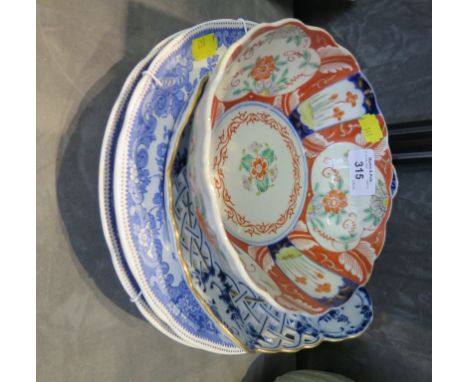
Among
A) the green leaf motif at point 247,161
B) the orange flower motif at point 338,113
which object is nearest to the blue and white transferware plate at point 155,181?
the green leaf motif at point 247,161

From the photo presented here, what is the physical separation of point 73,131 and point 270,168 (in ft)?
1.10

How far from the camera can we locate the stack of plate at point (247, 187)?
1.55 feet

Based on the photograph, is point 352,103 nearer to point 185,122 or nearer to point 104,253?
point 185,122

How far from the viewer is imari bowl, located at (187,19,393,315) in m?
0.60

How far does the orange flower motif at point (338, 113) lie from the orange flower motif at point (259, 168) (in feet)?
0.60

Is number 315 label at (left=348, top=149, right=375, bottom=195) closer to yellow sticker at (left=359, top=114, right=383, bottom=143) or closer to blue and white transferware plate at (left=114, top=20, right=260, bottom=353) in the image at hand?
yellow sticker at (left=359, top=114, right=383, bottom=143)

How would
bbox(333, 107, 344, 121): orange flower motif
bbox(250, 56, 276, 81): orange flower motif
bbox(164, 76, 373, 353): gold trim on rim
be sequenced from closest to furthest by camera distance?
bbox(164, 76, 373, 353): gold trim on rim, bbox(250, 56, 276, 81): orange flower motif, bbox(333, 107, 344, 121): orange flower motif

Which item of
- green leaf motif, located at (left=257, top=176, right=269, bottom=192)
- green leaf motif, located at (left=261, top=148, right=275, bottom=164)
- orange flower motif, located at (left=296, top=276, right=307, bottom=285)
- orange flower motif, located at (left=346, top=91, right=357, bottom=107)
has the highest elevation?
orange flower motif, located at (left=346, top=91, right=357, bottom=107)

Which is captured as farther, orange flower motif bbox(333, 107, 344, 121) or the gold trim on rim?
orange flower motif bbox(333, 107, 344, 121)

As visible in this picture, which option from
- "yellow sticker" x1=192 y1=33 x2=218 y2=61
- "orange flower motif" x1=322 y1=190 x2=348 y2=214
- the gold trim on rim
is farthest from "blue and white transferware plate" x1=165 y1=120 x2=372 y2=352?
"orange flower motif" x1=322 y1=190 x2=348 y2=214

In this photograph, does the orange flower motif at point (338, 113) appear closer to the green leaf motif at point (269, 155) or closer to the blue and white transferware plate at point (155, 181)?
the green leaf motif at point (269, 155)

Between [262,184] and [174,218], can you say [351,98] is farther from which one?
[174,218]

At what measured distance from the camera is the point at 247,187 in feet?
2.03

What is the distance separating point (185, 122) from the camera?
18.2 inches
